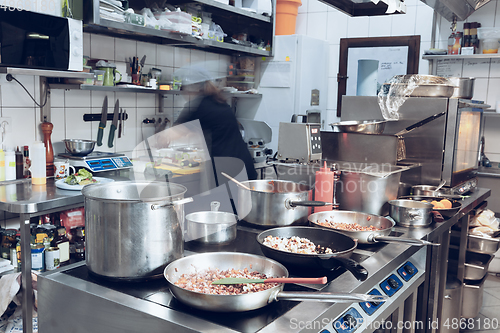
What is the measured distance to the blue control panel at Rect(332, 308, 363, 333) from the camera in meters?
1.28

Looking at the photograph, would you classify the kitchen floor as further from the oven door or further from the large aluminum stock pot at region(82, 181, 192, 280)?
the large aluminum stock pot at region(82, 181, 192, 280)

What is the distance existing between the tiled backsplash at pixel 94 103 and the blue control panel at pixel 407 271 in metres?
2.54

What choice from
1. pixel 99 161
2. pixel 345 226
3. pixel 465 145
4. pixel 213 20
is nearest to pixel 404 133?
pixel 465 145

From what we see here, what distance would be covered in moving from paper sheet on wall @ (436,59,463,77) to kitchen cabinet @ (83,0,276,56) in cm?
178

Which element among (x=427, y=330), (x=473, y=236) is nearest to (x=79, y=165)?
(x=427, y=330)

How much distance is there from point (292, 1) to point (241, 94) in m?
1.26

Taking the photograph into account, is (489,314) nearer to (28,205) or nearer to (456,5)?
(456,5)

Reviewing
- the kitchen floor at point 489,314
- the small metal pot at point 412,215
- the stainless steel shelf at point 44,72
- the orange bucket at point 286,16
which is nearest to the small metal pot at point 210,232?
the small metal pot at point 412,215

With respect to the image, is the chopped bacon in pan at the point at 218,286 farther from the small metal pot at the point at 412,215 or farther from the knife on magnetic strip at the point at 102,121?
the knife on magnetic strip at the point at 102,121

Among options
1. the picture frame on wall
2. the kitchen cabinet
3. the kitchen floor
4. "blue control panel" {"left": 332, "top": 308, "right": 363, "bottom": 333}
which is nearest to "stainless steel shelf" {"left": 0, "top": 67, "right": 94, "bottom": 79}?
the kitchen cabinet

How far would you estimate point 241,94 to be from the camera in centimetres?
468

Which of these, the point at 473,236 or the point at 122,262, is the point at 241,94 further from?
the point at 122,262

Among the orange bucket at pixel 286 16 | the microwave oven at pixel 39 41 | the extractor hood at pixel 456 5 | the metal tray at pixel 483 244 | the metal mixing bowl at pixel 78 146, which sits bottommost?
the metal tray at pixel 483 244

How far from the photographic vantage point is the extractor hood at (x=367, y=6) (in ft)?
7.64
